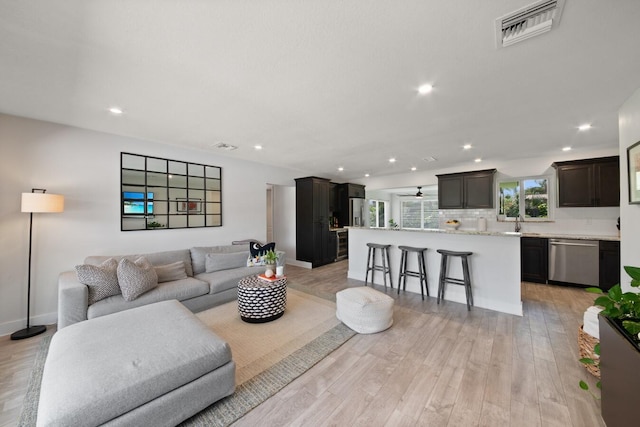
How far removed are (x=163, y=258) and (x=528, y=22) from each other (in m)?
4.70

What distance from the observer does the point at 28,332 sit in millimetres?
2709

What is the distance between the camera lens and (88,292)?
2.60 meters

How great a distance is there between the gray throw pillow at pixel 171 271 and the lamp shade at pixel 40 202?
1305mm

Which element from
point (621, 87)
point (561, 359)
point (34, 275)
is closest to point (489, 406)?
point (561, 359)

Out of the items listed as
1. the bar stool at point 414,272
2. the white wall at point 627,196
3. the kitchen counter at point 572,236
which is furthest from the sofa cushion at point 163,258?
the kitchen counter at point 572,236

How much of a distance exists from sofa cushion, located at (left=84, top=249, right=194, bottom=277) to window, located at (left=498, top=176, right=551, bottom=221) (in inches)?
256

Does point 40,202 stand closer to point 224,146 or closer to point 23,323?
point 23,323

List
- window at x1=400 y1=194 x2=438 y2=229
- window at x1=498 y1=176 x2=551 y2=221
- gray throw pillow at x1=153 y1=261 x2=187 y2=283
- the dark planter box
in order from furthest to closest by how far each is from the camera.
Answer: window at x1=400 y1=194 x2=438 y2=229
window at x1=498 y1=176 x2=551 y2=221
gray throw pillow at x1=153 y1=261 x2=187 y2=283
the dark planter box

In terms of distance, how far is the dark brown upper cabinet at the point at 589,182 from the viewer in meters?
4.14

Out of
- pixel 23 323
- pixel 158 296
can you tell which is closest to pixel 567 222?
pixel 158 296

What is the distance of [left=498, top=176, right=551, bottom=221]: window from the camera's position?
4.98m

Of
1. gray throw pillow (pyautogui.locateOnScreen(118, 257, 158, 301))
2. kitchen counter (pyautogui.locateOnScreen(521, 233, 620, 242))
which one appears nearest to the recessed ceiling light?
gray throw pillow (pyautogui.locateOnScreen(118, 257, 158, 301))

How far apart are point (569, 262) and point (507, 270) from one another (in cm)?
219

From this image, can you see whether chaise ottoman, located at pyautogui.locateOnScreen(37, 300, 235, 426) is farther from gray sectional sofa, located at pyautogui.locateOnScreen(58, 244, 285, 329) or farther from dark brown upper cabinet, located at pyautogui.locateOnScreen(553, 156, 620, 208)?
dark brown upper cabinet, located at pyautogui.locateOnScreen(553, 156, 620, 208)
